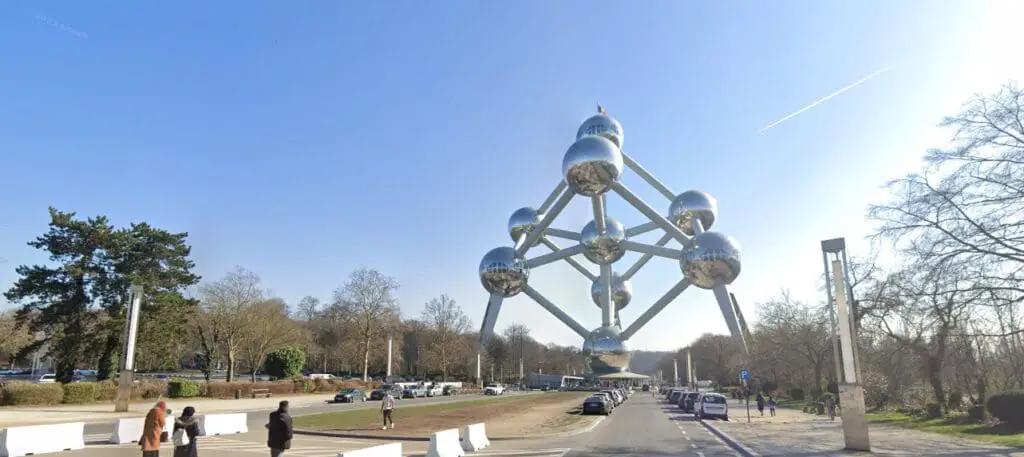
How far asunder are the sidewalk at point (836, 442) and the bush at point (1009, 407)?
2.08 metres

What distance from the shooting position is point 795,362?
2427 inches

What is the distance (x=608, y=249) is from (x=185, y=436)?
157ft

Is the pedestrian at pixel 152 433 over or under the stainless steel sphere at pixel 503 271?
under

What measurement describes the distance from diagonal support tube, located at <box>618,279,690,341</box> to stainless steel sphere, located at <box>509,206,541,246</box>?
11.9 metres

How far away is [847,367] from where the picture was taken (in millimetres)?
17078

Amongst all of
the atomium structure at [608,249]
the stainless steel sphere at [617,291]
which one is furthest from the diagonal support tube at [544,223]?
the stainless steel sphere at [617,291]

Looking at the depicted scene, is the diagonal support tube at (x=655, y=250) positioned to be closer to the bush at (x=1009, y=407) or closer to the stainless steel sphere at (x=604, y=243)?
the stainless steel sphere at (x=604, y=243)

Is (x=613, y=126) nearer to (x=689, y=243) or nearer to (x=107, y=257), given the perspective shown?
(x=689, y=243)

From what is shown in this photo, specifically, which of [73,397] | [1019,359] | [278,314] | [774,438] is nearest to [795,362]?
[1019,359]

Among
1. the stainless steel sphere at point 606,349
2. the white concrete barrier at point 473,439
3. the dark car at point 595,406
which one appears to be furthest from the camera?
the stainless steel sphere at point 606,349

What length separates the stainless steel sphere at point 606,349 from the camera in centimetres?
5631

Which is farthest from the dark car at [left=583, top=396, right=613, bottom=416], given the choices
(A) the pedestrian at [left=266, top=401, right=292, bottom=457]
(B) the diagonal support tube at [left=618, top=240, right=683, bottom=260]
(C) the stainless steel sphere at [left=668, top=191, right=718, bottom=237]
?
(C) the stainless steel sphere at [left=668, top=191, right=718, bottom=237]

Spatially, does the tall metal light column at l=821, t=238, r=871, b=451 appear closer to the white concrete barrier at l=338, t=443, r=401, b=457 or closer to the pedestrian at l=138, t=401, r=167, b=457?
the white concrete barrier at l=338, t=443, r=401, b=457

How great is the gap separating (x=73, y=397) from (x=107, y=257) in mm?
11666
